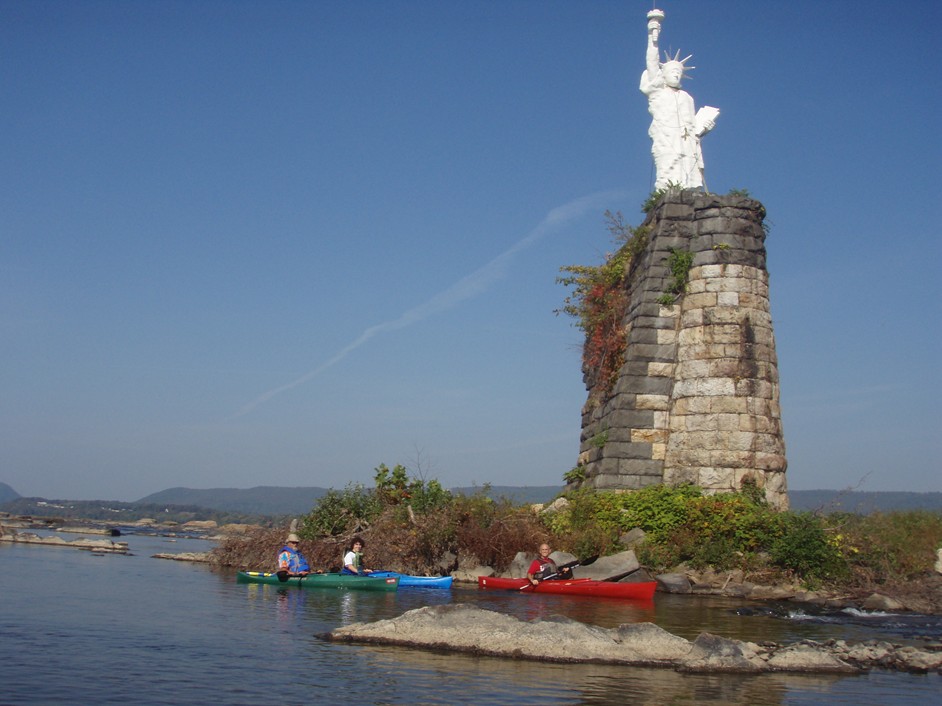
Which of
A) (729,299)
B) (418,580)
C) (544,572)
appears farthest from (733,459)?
(418,580)

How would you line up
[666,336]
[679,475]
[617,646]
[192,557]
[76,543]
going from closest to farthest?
[617,646], [679,475], [666,336], [192,557], [76,543]

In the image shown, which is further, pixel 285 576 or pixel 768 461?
pixel 768 461

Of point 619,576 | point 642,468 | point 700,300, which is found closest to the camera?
point 619,576

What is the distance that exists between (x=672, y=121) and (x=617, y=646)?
17422 millimetres

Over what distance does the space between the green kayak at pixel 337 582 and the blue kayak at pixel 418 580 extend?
201 mm

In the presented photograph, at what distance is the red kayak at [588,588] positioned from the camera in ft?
59.9

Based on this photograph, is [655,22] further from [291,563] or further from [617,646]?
[617,646]

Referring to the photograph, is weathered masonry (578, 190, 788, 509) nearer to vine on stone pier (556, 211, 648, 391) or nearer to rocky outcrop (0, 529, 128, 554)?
vine on stone pier (556, 211, 648, 391)

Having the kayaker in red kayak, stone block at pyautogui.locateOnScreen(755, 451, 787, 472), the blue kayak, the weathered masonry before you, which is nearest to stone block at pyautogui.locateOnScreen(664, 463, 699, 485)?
the weathered masonry

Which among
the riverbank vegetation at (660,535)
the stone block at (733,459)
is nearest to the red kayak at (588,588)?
the riverbank vegetation at (660,535)

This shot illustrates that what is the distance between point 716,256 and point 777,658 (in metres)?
13.1

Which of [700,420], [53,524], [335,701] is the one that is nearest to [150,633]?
[335,701]

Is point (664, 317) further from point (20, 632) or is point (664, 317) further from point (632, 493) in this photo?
point (20, 632)

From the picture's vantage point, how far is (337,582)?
20.1 metres
